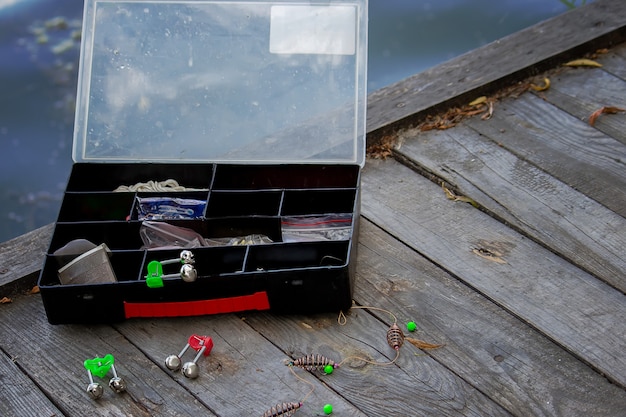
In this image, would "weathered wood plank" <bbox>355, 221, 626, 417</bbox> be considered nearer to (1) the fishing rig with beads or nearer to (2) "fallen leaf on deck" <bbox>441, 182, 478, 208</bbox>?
(1) the fishing rig with beads

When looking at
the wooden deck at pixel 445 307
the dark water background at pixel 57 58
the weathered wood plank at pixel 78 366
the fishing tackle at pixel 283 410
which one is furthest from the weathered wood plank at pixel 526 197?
the dark water background at pixel 57 58

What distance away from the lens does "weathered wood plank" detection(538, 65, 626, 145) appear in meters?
2.26

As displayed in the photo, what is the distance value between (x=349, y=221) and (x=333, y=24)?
500 mm

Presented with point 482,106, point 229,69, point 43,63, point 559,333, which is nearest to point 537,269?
point 559,333

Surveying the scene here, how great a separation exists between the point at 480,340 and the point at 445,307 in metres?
0.11

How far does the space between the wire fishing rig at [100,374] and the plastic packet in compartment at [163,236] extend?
0.29 m

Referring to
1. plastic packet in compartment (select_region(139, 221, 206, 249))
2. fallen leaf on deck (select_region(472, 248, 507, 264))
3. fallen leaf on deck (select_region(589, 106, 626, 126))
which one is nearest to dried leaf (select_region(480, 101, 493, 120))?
fallen leaf on deck (select_region(589, 106, 626, 126))

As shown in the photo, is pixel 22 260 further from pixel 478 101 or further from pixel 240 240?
pixel 478 101

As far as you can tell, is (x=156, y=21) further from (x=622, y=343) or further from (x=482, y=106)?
(x=622, y=343)

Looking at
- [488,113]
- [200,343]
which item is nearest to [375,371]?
[200,343]

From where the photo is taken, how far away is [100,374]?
1638 mm

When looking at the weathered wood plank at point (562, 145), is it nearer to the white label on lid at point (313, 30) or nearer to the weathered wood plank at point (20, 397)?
the white label on lid at point (313, 30)

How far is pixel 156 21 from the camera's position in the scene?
214cm

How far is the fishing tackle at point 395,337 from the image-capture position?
1.67m
